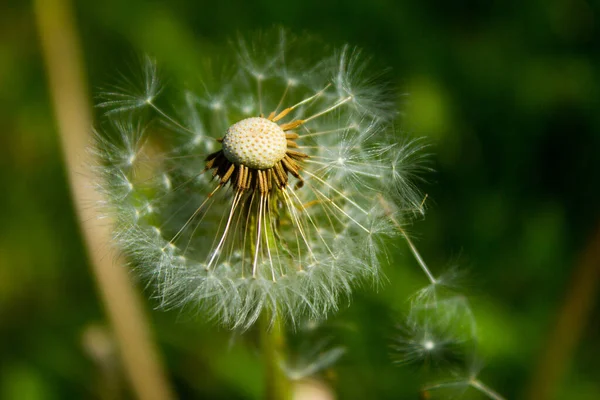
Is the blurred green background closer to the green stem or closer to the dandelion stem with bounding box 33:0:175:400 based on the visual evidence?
the dandelion stem with bounding box 33:0:175:400

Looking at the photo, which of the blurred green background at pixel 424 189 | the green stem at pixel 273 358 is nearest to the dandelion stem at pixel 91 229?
the blurred green background at pixel 424 189

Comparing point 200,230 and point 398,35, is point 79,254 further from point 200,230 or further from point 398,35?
point 398,35

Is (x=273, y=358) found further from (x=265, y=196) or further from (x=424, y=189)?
(x=424, y=189)

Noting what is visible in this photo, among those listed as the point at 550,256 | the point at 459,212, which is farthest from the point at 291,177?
the point at 550,256

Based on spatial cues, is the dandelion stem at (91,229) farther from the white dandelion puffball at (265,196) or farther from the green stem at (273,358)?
the green stem at (273,358)

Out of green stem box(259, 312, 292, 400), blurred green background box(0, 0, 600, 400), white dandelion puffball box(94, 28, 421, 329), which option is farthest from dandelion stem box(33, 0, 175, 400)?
green stem box(259, 312, 292, 400)

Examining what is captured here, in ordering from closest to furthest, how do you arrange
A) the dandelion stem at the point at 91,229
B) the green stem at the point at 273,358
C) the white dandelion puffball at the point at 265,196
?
the white dandelion puffball at the point at 265,196 < the green stem at the point at 273,358 < the dandelion stem at the point at 91,229

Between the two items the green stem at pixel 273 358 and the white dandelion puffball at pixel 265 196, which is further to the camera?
→ the green stem at pixel 273 358
